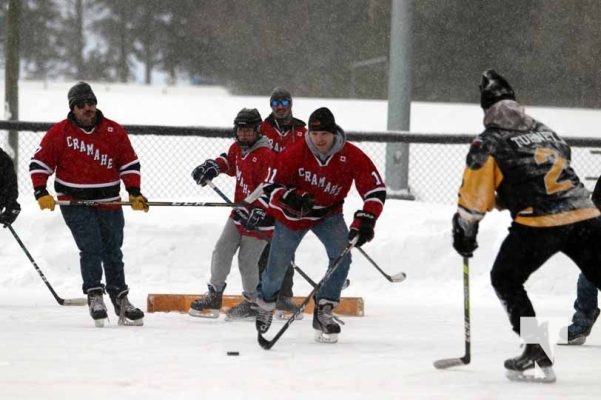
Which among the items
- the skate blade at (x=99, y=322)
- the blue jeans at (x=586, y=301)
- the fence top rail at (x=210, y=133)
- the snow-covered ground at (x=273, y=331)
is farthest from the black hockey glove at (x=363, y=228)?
the fence top rail at (x=210, y=133)

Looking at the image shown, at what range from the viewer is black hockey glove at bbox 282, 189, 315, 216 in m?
6.80

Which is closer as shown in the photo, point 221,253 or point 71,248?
point 221,253

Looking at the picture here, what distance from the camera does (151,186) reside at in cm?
1403

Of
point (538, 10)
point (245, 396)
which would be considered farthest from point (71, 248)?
point (538, 10)

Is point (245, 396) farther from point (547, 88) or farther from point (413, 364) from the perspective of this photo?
point (547, 88)

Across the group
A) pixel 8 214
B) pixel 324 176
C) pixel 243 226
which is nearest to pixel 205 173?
pixel 243 226

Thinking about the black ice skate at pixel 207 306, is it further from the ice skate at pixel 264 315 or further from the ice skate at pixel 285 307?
the ice skate at pixel 264 315

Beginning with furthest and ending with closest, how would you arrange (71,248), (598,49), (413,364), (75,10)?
(75,10), (598,49), (71,248), (413,364)

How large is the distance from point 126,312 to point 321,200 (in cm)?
160

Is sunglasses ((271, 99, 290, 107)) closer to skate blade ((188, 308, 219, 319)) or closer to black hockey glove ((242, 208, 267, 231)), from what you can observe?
black hockey glove ((242, 208, 267, 231))

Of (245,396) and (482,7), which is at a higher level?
(482,7)

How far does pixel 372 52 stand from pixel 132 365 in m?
26.6

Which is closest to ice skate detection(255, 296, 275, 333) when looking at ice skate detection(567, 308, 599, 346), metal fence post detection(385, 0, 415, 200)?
ice skate detection(567, 308, 599, 346)

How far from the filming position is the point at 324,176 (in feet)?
22.9
